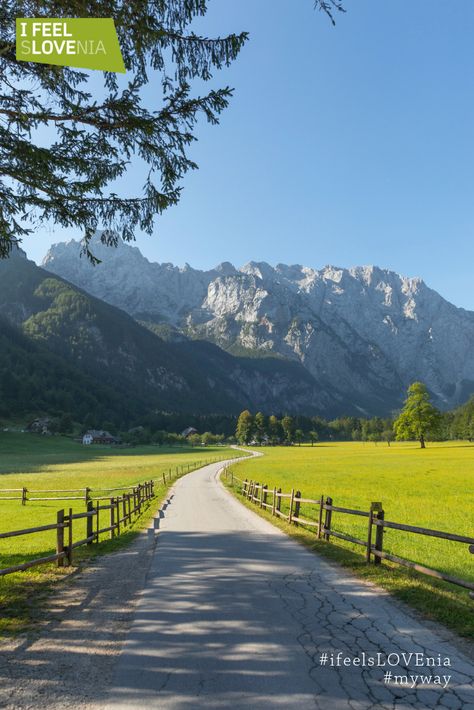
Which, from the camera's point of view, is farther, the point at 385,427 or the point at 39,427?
the point at 385,427

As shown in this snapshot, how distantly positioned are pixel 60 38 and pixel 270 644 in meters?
11.3

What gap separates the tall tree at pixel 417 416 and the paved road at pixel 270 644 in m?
87.8

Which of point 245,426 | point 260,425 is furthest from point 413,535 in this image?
point 260,425

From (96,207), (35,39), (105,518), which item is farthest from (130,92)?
(105,518)

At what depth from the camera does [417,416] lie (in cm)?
9081

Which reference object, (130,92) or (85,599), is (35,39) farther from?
(85,599)

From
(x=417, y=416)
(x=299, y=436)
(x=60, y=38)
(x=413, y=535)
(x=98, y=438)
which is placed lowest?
(x=98, y=438)

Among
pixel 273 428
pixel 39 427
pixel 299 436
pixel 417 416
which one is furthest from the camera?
pixel 299 436

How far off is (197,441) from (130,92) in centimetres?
16029

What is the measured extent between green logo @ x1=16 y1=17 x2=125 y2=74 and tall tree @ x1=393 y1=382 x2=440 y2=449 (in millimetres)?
90991

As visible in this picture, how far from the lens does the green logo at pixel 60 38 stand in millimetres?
8578

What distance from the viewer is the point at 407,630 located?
253 inches

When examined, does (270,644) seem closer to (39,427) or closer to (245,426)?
(245,426)

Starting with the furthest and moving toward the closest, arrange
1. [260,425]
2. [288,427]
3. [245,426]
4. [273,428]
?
1. [273,428]
2. [260,425]
3. [288,427]
4. [245,426]
